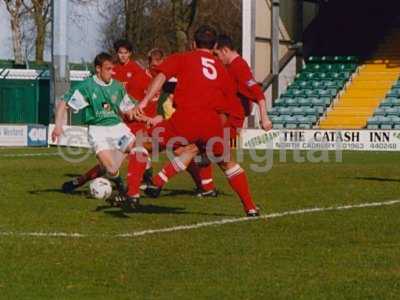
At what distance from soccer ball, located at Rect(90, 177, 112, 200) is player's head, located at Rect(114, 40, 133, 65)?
6.97ft

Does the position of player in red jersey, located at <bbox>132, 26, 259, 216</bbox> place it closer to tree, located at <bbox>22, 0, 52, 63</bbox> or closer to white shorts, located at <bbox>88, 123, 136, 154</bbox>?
white shorts, located at <bbox>88, 123, 136, 154</bbox>

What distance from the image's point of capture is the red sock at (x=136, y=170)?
12359 mm

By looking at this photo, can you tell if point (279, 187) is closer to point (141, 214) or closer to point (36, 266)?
point (141, 214)

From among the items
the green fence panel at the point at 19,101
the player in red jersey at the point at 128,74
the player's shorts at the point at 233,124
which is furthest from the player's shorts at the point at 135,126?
the green fence panel at the point at 19,101

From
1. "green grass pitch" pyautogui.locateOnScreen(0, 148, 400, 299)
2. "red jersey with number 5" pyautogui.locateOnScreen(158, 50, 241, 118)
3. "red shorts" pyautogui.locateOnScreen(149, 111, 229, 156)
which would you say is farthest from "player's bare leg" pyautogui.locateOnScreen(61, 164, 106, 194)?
"red jersey with number 5" pyautogui.locateOnScreen(158, 50, 241, 118)

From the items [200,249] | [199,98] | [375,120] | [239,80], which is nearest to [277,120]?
[375,120]

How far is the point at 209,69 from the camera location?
1192cm

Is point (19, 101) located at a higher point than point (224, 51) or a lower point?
higher

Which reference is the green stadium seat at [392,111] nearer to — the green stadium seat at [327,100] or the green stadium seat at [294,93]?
→ the green stadium seat at [327,100]

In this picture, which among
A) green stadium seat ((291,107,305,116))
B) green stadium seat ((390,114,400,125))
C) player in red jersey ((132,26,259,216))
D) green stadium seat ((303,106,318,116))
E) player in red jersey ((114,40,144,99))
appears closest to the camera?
player in red jersey ((132,26,259,216))

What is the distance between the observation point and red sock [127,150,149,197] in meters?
12.4

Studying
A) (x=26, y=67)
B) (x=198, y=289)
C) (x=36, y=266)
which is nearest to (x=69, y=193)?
(x=36, y=266)

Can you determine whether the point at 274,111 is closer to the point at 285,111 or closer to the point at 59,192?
the point at 285,111

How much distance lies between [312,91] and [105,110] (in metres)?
29.4
